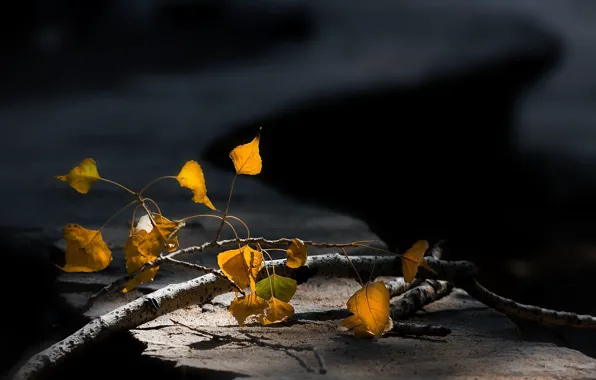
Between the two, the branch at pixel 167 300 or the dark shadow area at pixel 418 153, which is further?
the dark shadow area at pixel 418 153

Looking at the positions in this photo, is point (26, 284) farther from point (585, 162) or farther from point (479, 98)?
point (585, 162)

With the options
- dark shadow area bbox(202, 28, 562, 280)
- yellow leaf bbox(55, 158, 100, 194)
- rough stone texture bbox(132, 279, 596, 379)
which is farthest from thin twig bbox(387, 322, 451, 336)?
dark shadow area bbox(202, 28, 562, 280)

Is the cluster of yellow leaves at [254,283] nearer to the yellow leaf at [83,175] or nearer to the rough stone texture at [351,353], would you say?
the rough stone texture at [351,353]

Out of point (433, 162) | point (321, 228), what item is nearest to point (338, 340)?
point (321, 228)

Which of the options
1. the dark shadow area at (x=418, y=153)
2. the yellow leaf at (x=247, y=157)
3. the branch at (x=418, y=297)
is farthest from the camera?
the dark shadow area at (x=418, y=153)

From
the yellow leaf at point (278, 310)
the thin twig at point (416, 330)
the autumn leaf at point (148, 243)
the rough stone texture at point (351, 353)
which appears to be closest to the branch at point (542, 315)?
the rough stone texture at point (351, 353)

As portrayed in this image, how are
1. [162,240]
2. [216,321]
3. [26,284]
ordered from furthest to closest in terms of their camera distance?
[26,284] < [216,321] < [162,240]

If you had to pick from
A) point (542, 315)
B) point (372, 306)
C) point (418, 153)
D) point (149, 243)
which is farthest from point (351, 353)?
point (418, 153)
